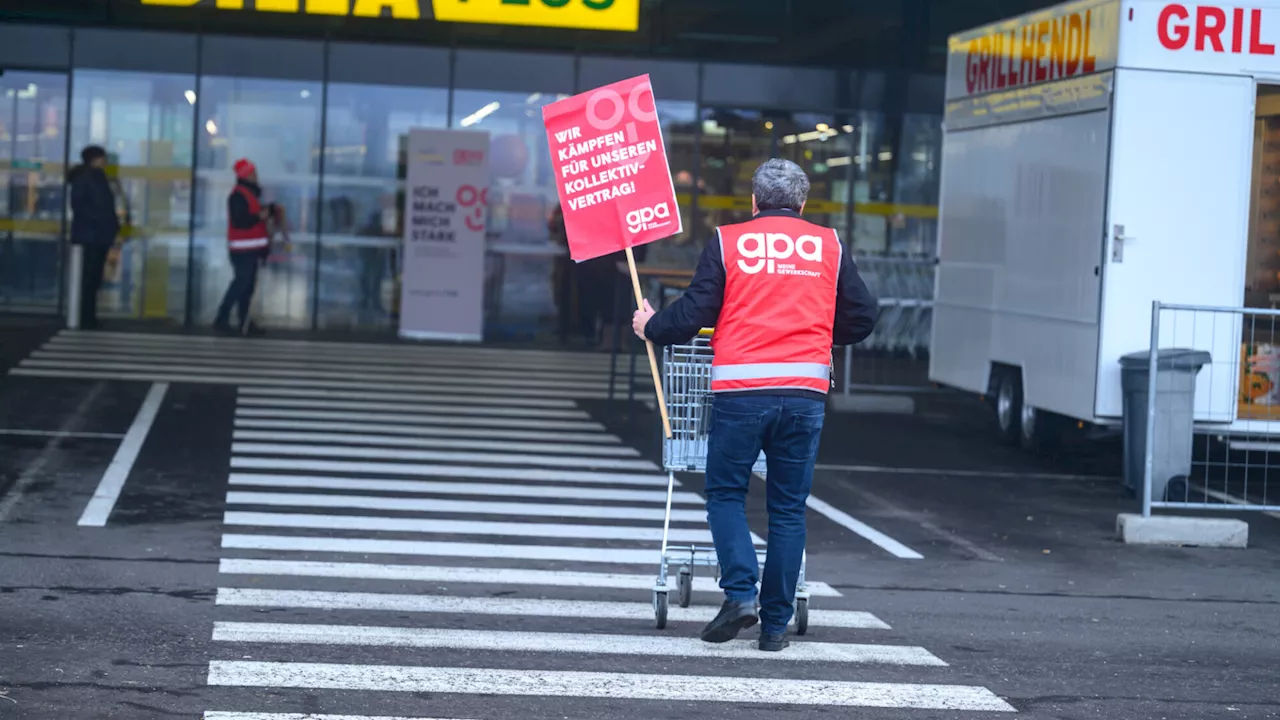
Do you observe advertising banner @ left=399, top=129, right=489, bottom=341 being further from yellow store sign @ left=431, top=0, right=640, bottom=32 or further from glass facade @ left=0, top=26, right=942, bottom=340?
yellow store sign @ left=431, top=0, right=640, bottom=32

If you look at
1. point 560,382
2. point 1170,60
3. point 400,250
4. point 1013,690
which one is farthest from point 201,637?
point 400,250

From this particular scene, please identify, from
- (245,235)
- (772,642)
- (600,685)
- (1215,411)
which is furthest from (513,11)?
(600,685)

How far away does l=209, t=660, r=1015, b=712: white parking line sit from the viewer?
233 inches

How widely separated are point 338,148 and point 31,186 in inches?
145

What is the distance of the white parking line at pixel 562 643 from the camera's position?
661 centimetres

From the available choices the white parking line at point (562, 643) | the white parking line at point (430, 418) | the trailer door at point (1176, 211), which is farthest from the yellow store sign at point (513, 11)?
the white parking line at point (562, 643)

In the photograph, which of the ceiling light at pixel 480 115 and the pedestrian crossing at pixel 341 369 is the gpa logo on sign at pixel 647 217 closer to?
the pedestrian crossing at pixel 341 369

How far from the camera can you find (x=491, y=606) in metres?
7.46

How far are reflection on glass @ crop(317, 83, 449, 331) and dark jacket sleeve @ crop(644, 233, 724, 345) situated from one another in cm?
1454

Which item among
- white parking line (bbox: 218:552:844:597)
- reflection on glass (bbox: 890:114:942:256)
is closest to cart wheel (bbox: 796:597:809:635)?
white parking line (bbox: 218:552:844:597)

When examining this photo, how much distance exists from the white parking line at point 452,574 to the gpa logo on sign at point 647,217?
1759mm

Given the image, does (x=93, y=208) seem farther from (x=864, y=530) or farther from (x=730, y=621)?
(x=730, y=621)

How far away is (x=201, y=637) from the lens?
21.4ft

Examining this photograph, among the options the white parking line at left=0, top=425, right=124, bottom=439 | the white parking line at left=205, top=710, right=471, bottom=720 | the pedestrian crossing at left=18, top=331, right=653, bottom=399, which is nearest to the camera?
the white parking line at left=205, top=710, right=471, bottom=720
